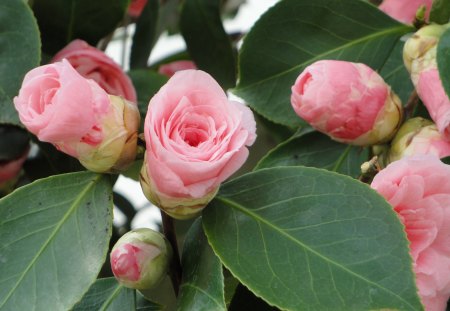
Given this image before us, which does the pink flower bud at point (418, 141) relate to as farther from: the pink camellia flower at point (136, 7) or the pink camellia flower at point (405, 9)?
the pink camellia flower at point (136, 7)

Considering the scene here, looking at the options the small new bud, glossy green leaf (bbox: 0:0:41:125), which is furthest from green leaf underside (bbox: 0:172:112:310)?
the small new bud

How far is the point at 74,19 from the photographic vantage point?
3.49ft

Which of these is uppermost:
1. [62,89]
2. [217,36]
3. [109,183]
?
[62,89]

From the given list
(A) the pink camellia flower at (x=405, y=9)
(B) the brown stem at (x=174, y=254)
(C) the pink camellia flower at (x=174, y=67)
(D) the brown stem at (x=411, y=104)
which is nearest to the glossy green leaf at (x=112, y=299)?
(B) the brown stem at (x=174, y=254)

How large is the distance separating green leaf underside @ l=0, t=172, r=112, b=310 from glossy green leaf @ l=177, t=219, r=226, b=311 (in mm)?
73

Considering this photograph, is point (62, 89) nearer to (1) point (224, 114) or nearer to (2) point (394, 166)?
(1) point (224, 114)

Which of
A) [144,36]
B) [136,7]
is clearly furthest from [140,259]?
[136,7]

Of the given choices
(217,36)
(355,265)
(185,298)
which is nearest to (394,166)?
(355,265)

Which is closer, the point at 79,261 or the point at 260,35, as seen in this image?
the point at 79,261

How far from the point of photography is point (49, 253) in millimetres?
755

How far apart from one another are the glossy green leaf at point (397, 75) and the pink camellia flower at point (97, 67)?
0.95 ft

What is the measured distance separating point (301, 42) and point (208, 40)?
0.31m

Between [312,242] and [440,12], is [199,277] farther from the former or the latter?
[440,12]

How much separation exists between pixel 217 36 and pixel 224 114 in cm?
50
